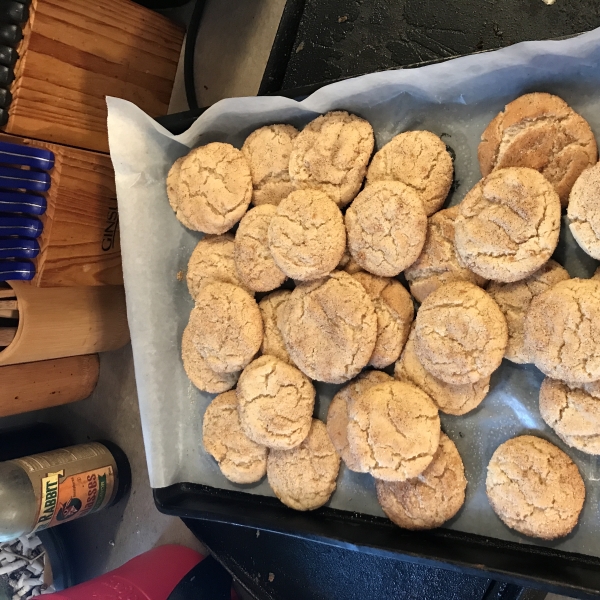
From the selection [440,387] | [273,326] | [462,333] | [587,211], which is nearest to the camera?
[587,211]

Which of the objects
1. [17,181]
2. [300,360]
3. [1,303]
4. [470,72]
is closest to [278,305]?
[300,360]

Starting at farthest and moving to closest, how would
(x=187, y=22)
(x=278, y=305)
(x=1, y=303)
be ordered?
(x=187, y=22)
(x=1, y=303)
(x=278, y=305)

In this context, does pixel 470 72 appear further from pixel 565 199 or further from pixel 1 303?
pixel 1 303

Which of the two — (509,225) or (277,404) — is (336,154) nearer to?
(509,225)

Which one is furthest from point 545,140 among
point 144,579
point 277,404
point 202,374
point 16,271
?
point 144,579

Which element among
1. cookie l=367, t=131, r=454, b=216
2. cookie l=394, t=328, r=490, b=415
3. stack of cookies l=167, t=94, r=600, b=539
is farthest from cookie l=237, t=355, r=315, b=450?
cookie l=367, t=131, r=454, b=216

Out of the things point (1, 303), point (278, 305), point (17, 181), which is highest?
point (17, 181)

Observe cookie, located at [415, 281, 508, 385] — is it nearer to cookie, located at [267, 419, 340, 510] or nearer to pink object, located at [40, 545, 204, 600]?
cookie, located at [267, 419, 340, 510]

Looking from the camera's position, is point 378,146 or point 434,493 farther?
point 378,146
